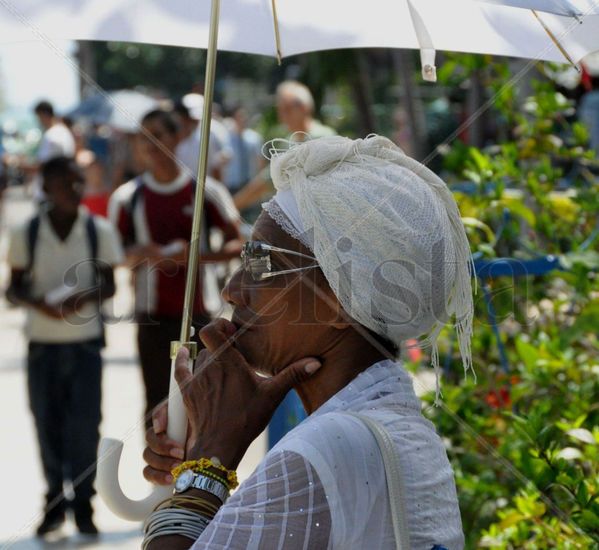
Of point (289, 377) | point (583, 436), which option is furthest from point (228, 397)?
point (583, 436)

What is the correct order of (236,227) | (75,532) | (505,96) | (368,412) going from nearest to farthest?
(368,412)
(505,96)
(75,532)
(236,227)

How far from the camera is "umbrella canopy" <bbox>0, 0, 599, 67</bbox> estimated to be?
Result: 8.86 feet

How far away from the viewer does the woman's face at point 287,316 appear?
206 cm

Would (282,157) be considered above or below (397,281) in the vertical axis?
above

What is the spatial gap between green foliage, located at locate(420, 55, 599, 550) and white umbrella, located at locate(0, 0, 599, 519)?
0.88 metres

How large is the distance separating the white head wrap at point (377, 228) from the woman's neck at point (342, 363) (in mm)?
40

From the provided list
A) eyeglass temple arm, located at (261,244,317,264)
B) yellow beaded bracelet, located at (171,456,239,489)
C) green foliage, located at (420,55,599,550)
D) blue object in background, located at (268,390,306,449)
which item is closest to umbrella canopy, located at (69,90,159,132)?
green foliage, located at (420,55,599,550)

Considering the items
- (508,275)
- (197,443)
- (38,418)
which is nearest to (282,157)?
(197,443)

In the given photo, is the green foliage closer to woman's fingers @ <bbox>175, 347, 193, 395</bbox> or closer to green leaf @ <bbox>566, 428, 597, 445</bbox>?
green leaf @ <bbox>566, 428, 597, 445</bbox>

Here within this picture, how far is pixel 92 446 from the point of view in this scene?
5395 mm

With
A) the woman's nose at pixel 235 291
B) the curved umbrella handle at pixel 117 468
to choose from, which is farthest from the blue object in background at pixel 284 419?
the woman's nose at pixel 235 291

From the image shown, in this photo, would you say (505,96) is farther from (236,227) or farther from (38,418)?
(38,418)

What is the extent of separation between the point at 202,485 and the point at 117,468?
0.37 metres

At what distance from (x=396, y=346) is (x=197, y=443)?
43 cm
